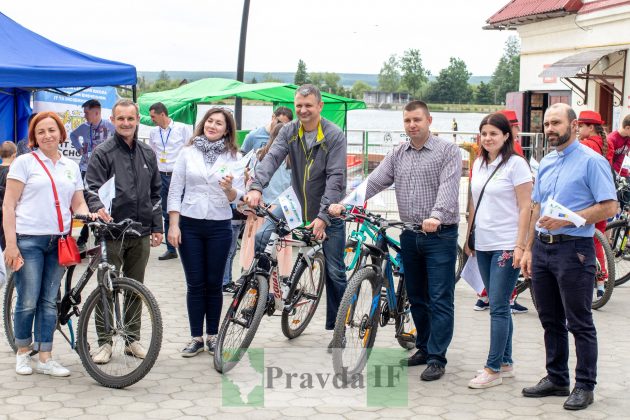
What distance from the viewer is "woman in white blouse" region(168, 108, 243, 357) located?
6453 millimetres

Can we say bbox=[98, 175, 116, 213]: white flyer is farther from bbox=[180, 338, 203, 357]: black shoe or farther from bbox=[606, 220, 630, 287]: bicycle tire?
bbox=[606, 220, 630, 287]: bicycle tire

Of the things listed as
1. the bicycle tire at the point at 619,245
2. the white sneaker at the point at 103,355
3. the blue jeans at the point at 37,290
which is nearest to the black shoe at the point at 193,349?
the white sneaker at the point at 103,355

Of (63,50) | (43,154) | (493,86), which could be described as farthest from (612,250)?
(493,86)

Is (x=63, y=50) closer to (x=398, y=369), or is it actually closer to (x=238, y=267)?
(x=238, y=267)

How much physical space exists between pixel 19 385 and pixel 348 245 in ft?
8.50

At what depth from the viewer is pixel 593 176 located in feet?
17.7

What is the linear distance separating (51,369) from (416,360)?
98.2 inches

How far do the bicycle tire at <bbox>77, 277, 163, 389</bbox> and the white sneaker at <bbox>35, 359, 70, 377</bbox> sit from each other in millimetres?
237

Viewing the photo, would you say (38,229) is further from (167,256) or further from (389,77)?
(389,77)

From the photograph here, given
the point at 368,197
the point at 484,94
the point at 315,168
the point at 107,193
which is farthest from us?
the point at 484,94

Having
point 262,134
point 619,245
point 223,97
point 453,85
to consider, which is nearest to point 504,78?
point 453,85

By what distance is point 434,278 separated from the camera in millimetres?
6094

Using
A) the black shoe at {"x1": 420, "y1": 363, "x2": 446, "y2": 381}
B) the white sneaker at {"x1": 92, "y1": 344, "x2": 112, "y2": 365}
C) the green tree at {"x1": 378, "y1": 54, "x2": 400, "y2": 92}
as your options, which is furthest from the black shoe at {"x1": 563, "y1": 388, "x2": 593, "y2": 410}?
the green tree at {"x1": 378, "y1": 54, "x2": 400, "y2": 92}

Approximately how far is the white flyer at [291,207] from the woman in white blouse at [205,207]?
1.19ft
